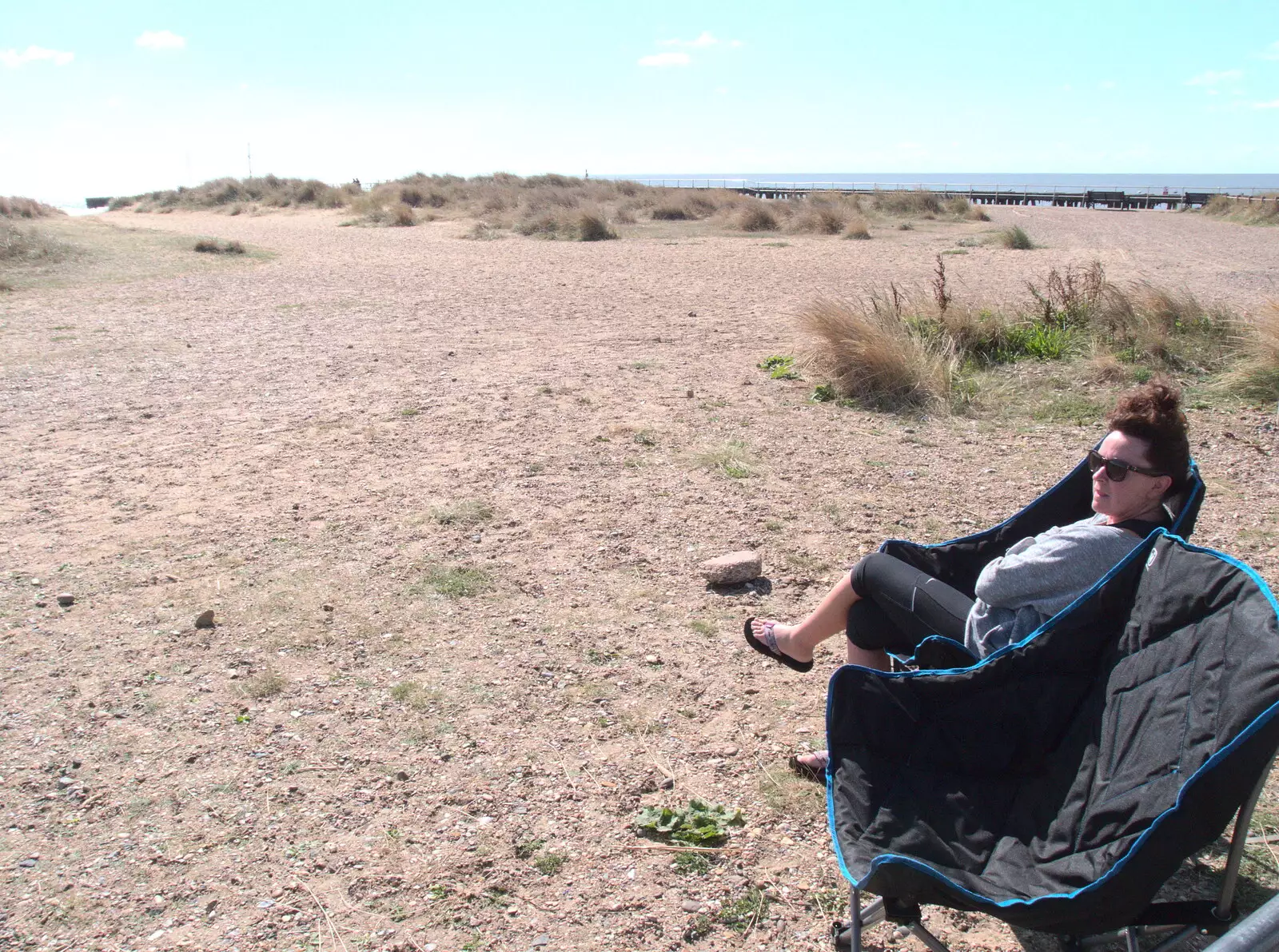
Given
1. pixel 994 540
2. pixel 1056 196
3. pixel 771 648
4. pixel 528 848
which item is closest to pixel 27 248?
pixel 771 648

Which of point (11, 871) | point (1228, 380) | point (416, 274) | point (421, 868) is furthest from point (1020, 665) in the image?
point (416, 274)

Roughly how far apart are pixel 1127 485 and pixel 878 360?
4706 millimetres

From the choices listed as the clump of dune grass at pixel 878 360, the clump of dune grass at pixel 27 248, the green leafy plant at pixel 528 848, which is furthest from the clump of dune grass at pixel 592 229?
the green leafy plant at pixel 528 848

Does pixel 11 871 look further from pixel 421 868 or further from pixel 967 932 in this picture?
pixel 967 932

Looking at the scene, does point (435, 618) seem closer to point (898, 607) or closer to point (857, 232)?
point (898, 607)

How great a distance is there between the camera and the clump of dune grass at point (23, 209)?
105 ft

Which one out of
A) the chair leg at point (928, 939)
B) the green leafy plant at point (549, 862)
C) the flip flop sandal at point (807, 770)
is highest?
the chair leg at point (928, 939)

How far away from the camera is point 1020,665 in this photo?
7.70 feet

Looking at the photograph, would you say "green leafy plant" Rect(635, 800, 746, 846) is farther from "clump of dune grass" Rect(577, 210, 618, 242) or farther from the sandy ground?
"clump of dune grass" Rect(577, 210, 618, 242)

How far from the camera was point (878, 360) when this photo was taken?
7.18 m

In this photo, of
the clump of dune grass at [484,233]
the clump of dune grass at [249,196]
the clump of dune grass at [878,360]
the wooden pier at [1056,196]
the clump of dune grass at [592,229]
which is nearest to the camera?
the clump of dune grass at [878,360]

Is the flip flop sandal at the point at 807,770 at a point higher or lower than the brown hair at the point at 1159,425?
lower

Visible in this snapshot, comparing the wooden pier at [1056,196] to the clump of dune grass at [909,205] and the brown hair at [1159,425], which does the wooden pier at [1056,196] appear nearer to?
the clump of dune grass at [909,205]

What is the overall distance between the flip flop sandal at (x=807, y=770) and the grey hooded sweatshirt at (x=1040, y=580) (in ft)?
2.18
